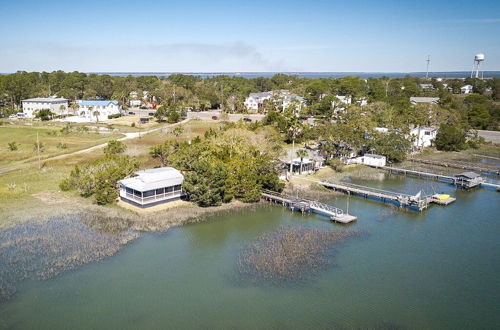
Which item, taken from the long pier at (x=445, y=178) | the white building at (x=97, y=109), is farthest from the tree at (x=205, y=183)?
the white building at (x=97, y=109)

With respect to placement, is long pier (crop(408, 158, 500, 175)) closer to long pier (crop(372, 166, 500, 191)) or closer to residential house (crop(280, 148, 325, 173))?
long pier (crop(372, 166, 500, 191))

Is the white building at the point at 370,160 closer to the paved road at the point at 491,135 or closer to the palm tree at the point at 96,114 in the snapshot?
the paved road at the point at 491,135

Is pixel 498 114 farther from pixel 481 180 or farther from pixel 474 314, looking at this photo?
pixel 474 314

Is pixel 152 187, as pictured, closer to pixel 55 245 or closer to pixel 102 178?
pixel 102 178

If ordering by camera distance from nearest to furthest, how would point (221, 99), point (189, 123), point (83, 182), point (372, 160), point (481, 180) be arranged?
point (83, 182) < point (481, 180) < point (372, 160) < point (189, 123) < point (221, 99)

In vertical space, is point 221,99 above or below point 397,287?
above

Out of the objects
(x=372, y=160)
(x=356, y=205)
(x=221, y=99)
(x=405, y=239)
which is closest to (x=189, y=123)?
(x=221, y=99)
